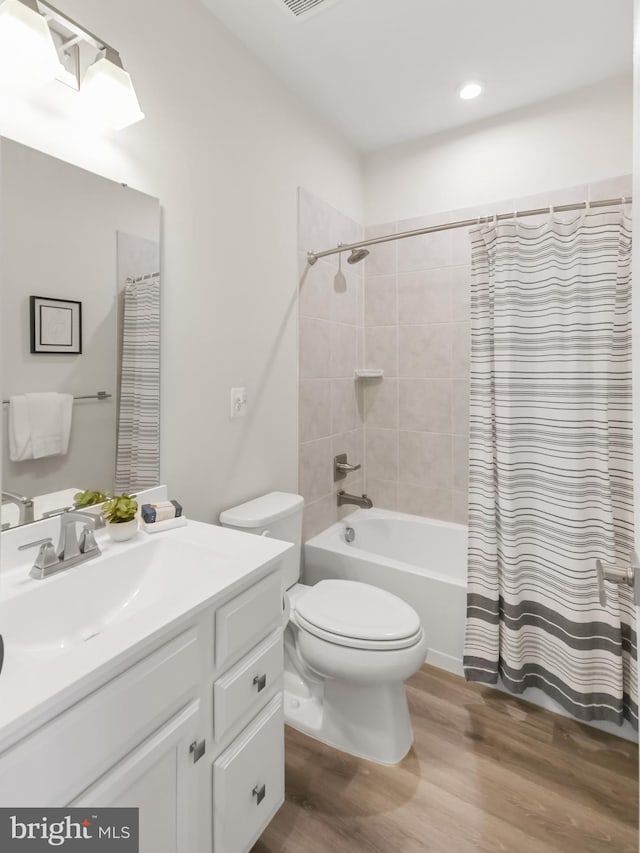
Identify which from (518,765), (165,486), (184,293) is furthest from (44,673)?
(518,765)

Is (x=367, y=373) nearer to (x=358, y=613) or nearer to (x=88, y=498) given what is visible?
(x=358, y=613)

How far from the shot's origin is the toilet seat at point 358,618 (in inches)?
58.5

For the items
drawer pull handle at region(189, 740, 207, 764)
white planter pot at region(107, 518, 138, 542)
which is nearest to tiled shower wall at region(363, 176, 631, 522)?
white planter pot at region(107, 518, 138, 542)

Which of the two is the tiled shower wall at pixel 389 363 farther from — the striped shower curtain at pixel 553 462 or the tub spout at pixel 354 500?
the striped shower curtain at pixel 553 462

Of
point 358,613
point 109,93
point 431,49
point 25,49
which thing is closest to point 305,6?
point 431,49

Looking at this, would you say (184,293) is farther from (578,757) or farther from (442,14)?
(578,757)

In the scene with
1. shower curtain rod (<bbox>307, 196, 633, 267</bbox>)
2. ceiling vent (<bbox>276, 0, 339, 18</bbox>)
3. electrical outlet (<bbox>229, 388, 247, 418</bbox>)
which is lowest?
electrical outlet (<bbox>229, 388, 247, 418</bbox>)

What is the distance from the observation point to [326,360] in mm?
2393

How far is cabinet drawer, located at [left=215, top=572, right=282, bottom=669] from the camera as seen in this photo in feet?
3.26

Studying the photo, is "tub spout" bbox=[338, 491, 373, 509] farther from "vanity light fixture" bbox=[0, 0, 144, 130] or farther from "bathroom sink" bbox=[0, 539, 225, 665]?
"vanity light fixture" bbox=[0, 0, 144, 130]

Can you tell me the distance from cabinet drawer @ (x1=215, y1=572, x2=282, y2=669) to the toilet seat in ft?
1.32

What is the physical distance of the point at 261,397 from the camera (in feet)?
6.35

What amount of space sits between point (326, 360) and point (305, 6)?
1.39 meters

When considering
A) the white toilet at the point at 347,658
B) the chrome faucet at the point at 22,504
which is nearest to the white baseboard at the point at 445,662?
the white toilet at the point at 347,658
